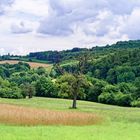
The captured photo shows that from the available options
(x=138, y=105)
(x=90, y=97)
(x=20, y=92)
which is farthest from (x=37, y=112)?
(x=90, y=97)

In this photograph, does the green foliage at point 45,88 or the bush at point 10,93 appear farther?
the green foliage at point 45,88

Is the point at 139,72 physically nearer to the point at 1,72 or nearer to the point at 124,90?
the point at 124,90

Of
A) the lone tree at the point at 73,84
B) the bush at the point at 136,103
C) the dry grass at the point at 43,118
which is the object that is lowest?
the bush at the point at 136,103

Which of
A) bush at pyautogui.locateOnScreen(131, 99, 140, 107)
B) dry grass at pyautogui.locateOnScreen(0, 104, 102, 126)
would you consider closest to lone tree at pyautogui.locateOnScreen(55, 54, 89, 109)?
bush at pyautogui.locateOnScreen(131, 99, 140, 107)

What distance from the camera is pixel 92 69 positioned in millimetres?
173750

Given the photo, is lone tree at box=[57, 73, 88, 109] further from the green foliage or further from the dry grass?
the green foliage

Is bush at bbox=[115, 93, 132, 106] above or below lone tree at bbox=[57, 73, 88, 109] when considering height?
below

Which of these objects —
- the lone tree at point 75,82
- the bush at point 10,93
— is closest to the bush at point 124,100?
the bush at point 10,93

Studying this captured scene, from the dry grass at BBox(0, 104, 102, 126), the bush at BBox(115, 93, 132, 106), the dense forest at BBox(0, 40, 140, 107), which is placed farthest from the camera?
the bush at BBox(115, 93, 132, 106)

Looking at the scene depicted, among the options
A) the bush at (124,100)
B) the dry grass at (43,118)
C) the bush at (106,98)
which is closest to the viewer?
the dry grass at (43,118)

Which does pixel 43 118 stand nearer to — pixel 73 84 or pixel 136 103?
pixel 73 84

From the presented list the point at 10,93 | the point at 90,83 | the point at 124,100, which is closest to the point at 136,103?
the point at 124,100

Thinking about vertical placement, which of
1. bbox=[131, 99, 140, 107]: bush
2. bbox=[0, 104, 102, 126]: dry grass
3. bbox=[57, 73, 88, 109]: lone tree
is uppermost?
bbox=[57, 73, 88, 109]: lone tree

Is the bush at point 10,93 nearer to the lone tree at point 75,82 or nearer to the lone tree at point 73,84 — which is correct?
the lone tree at point 75,82
